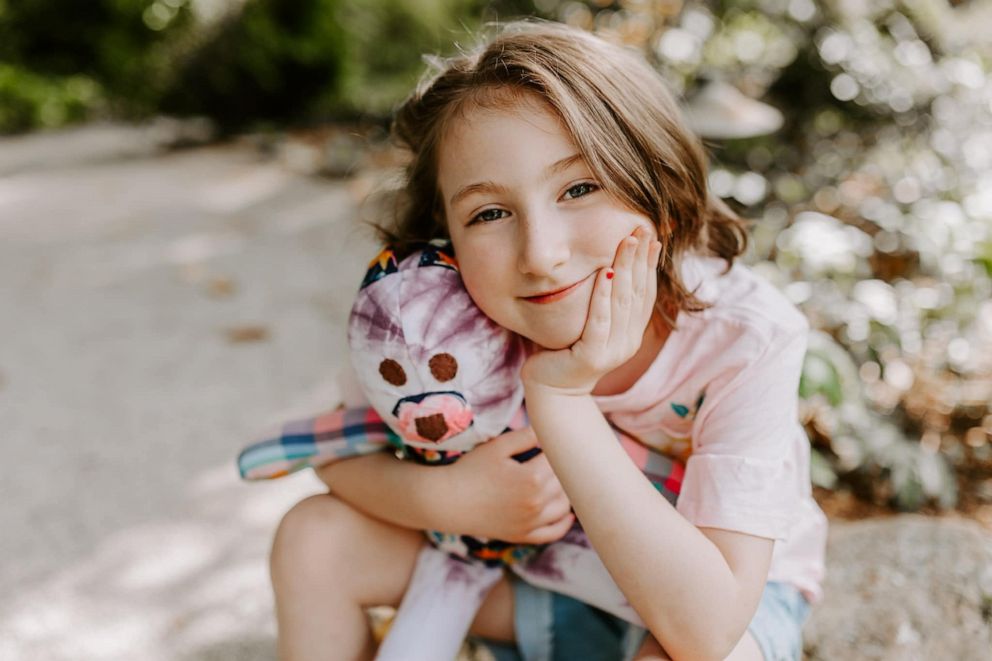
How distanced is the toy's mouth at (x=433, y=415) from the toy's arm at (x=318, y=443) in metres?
0.17

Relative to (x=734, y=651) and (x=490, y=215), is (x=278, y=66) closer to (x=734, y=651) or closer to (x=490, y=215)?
(x=490, y=215)

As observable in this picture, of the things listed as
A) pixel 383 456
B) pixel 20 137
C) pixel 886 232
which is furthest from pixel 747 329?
pixel 20 137

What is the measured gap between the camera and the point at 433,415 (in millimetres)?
1250

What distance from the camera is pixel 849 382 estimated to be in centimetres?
199

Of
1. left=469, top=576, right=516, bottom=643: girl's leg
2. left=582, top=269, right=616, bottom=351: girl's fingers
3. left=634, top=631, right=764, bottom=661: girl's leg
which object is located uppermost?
left=582, top=269, right=616, bottom=351: girl's fingers

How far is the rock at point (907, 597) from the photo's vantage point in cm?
161

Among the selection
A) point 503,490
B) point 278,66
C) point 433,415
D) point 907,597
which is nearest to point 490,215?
point 433,415

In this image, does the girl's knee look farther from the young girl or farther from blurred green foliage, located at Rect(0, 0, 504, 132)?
blurred green foliage, located at Rect(0, 0, 504, 132)

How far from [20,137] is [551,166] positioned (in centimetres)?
854

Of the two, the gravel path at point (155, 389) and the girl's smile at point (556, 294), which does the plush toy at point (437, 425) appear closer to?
the girl's smile at point (556, 294)

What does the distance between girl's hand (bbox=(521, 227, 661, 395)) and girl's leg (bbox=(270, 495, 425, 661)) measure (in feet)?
1.51

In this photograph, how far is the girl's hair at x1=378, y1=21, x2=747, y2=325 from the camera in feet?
3.86

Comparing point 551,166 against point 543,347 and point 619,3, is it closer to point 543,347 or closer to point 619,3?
point 543,347


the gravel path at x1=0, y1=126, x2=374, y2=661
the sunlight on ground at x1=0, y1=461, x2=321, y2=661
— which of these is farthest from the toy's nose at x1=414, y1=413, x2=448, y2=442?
the sunlight on ground at x1=0, y1=461, x2=321, y2=661
